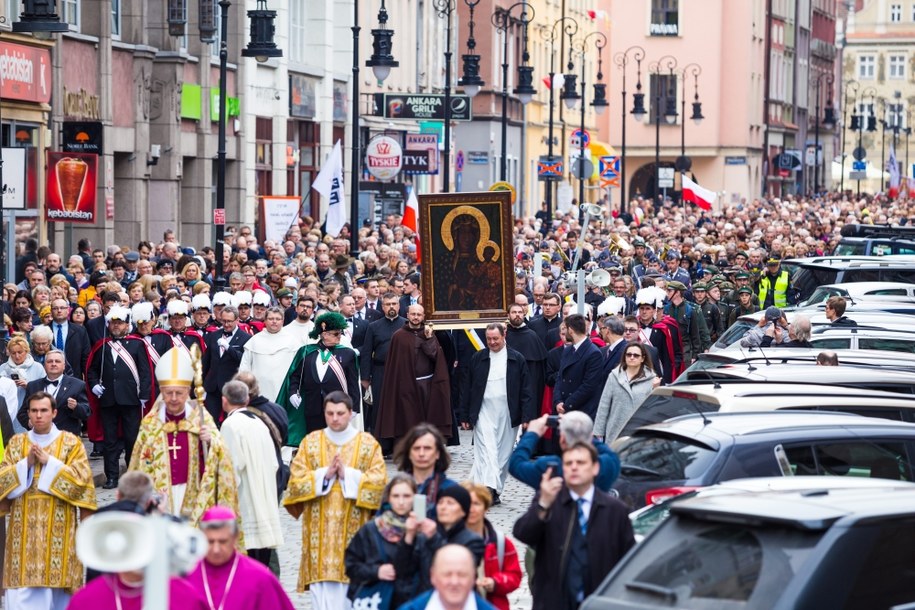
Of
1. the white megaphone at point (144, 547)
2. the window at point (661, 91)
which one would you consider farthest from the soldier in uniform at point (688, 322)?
the window at point (661, 91)

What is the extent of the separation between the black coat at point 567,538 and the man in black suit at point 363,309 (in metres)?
11.5

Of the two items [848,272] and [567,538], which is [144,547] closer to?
[567,538]

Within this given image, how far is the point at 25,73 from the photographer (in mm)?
29906

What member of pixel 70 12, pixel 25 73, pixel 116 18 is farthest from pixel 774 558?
pixel 116 18

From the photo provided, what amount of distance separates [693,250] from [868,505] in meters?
25.5

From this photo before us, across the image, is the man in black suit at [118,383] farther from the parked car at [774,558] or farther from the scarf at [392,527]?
the parked car at [774,558]

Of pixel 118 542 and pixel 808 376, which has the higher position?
pixel 118 542

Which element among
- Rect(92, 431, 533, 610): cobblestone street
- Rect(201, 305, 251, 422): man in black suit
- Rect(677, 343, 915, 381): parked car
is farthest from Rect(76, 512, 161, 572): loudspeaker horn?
Rect(201, 305, 251, 422): man in black suit

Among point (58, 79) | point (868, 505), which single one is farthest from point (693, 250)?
point (868, 505)

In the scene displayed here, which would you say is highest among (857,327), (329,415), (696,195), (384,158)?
(384,158)

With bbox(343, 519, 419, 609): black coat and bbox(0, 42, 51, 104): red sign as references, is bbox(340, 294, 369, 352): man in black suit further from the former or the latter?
bbox(343, 519, 419, 609): black coat

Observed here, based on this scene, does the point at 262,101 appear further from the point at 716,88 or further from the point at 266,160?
the point at 716,88

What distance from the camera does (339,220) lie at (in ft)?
111

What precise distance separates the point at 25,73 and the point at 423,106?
1265 centimetres
